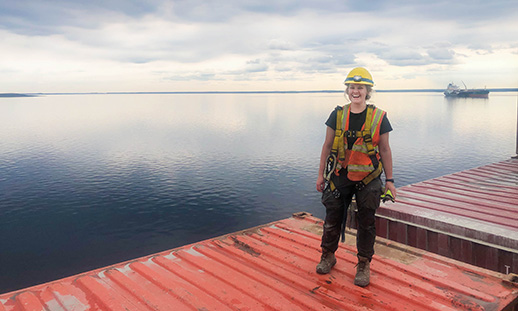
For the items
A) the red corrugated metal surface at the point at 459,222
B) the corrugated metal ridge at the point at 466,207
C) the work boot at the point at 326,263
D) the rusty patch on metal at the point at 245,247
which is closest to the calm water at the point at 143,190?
the corrugated metal ridge at the point at 466,207

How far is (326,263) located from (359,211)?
1.07 metres

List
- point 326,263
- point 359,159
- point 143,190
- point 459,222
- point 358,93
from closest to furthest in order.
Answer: point 358,93
point 359,159
point 326,263
point 459,222
point 143,190

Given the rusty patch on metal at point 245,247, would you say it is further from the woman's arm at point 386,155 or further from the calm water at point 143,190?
the calm water at point 143,190

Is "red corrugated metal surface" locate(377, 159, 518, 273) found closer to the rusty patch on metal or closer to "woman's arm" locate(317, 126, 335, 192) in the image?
the rusty patch on metal

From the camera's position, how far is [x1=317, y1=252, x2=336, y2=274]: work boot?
20.3 feet

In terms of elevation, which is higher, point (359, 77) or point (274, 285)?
point (359, 77)

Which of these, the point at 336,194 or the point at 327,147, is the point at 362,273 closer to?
the point at 336,194

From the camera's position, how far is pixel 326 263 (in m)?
6.23

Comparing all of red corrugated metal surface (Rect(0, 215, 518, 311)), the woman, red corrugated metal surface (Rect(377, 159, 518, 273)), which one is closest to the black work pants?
the woman

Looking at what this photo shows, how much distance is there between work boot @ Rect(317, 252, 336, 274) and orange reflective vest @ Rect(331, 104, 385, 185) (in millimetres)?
1430

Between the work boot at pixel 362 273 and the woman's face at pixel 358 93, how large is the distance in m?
2.39

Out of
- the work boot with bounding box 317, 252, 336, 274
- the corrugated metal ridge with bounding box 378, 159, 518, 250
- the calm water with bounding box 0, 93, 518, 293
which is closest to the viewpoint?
the work boot with bounding box 317, 252, 336, 274

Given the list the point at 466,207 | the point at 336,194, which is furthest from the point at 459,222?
the point at 336,194

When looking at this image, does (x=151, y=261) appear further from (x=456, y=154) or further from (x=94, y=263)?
(x=456, y=154)
